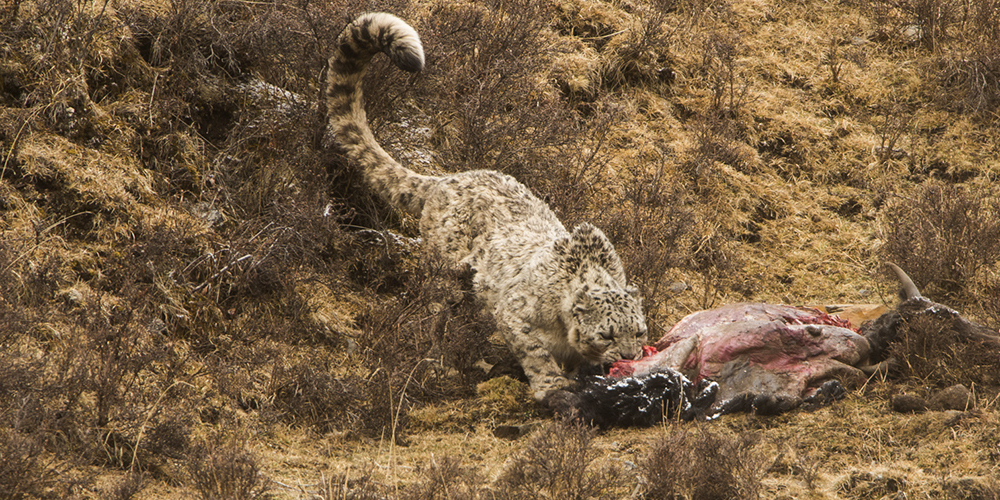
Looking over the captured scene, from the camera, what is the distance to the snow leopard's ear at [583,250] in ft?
20.4

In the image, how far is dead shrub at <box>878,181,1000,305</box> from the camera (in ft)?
23.7

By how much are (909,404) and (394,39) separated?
4252 millimetres

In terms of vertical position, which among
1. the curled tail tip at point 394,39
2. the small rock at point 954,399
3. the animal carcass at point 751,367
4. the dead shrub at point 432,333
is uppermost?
the curled tail tip at point 394,39

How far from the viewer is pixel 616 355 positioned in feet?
19.4

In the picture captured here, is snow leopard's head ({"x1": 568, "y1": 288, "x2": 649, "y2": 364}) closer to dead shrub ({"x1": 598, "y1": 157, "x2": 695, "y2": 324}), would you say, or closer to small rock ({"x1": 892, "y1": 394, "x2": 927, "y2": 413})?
dead shrub ({"x1": 598, "y1": 157, "x2": 695, "y2": 324})

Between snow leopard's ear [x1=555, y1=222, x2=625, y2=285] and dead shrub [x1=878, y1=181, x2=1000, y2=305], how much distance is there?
2.93 metres

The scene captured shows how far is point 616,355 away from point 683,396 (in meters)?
0.56

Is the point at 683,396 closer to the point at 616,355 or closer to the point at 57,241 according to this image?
the point at 616,355

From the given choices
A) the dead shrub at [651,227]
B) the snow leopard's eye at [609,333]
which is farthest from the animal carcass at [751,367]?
the dead shrub at [651,227]

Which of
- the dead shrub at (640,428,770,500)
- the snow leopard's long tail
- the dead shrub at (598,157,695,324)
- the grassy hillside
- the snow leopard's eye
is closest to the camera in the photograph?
the dead shrub at (640,428,770,500)

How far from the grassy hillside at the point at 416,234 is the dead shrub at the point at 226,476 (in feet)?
0.05

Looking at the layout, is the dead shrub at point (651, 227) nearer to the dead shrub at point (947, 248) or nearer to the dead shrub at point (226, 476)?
the dead shrub at point (947, 248)

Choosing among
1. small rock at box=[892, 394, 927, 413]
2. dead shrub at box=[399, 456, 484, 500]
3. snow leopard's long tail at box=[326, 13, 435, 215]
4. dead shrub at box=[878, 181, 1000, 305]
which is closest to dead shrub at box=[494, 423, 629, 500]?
dead shrub at box=[399, 456, 484, 500]

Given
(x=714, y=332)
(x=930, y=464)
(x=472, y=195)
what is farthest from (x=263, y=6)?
(x=930, y=464)
